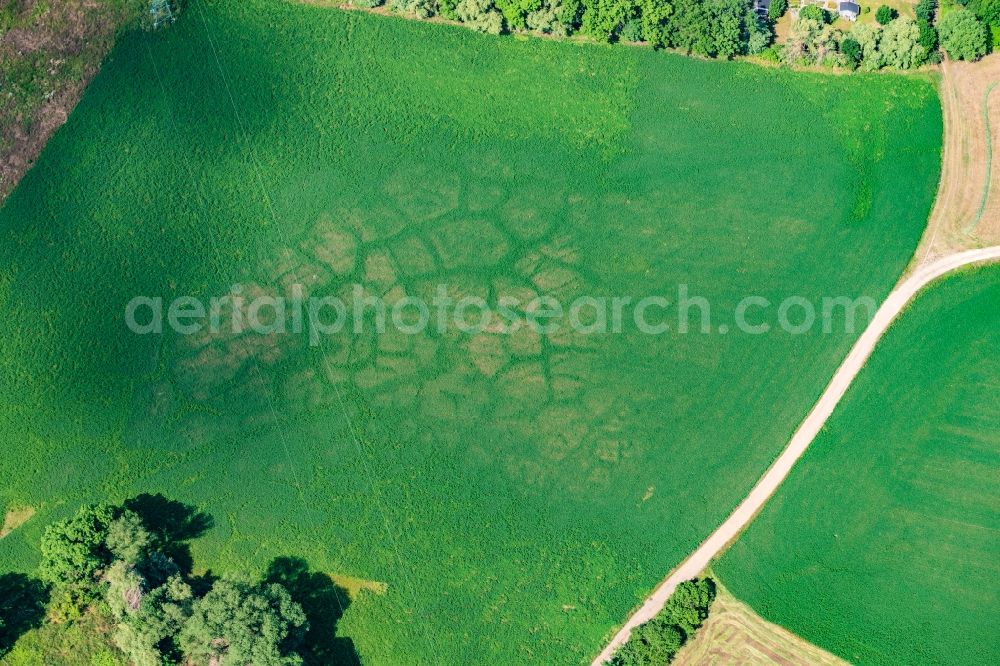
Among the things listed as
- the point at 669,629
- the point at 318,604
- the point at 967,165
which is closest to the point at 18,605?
the point at 318,604

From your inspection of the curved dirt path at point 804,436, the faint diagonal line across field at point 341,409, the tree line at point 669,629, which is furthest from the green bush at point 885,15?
the faint diagonal line across field at point 341,409

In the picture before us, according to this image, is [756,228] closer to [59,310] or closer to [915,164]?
[915,164]

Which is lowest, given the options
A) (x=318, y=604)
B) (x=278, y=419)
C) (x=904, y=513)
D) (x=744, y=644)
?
(x=318, y=604)

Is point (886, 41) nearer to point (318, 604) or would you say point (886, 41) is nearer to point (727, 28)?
point (727, 28)

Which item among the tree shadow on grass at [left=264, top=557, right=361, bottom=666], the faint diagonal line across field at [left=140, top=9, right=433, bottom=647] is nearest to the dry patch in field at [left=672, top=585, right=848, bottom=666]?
the faint diagonal line across field at [left=140, top=9, right=433, bottom=647]

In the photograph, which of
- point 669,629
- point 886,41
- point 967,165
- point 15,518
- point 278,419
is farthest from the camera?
point 967,165

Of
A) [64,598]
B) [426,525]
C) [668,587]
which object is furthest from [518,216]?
[64,598]

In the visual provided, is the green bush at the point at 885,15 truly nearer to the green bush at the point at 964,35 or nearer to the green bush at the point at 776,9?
the green bush at the point at 964,35
